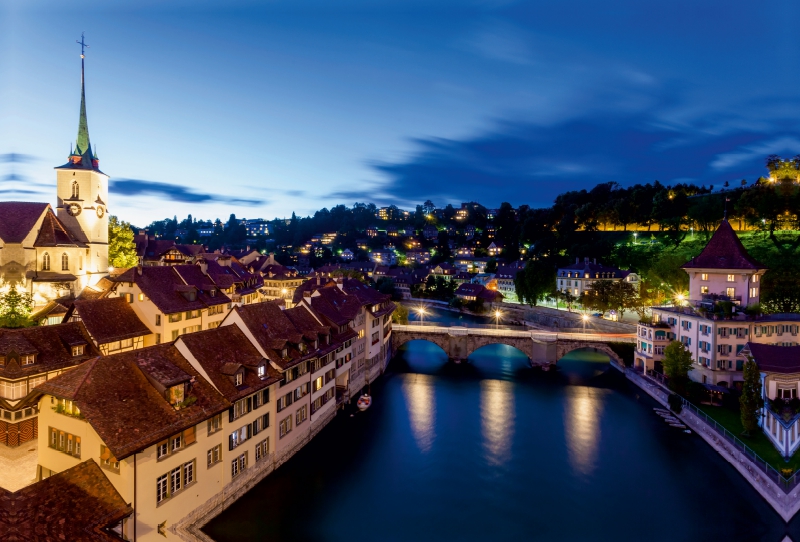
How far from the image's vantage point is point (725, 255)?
57.8 metres

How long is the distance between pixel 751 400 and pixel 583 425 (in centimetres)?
1344

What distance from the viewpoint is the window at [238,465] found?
89.1 feet

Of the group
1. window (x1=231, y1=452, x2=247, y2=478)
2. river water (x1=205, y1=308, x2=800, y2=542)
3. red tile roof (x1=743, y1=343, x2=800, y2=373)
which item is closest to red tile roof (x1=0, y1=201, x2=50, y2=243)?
window (x1=231, y1=452, x2=247, y2=478)

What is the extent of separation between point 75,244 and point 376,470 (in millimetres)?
39618

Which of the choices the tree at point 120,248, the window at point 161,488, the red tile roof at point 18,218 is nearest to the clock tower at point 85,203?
the red tile roof at point 18,218

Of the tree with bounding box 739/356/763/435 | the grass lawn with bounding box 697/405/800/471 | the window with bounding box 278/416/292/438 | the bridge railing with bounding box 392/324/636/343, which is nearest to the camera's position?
the grass lawn with bounding box 697/405/800/471

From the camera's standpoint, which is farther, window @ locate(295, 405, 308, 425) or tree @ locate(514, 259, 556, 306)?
tree @ locate(514, 259, 556, 306)

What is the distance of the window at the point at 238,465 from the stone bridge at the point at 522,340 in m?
39.4

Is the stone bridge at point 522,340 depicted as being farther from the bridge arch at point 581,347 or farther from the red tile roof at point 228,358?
the red tile roof at point 228,358

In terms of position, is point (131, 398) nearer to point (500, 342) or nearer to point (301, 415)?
point (301, 415)

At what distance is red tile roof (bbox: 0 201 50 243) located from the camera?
4488 centimetres

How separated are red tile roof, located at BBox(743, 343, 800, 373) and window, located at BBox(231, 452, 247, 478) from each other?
38.7m

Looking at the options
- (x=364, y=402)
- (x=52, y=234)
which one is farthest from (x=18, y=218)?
(x=364, y=402)

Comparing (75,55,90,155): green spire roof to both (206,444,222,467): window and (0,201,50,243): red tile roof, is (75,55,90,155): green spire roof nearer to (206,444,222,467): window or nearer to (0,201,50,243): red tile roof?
(0,201,50,243): red tile roof
